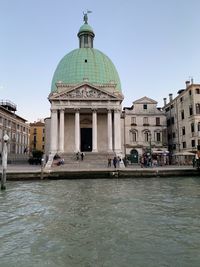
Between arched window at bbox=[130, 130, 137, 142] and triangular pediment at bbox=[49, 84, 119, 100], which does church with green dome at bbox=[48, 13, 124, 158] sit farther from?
arched window at bbox=[130, 130, 137, 142]

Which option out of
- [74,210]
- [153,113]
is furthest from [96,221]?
[153,113]

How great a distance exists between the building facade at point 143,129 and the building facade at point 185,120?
1512mm

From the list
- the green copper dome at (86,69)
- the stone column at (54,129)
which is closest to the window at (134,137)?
the green copper dome at (86,69)

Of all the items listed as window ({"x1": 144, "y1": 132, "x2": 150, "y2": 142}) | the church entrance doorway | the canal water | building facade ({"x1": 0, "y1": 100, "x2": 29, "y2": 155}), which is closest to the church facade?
the church entrance doorway

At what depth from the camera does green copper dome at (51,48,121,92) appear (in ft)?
136

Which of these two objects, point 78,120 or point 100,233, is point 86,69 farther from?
point 100,233

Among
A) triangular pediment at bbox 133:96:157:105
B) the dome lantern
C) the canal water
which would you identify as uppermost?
the dome lantern

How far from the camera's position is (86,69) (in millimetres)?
41719

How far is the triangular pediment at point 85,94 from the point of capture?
36.0m

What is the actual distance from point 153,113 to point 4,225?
3971cm

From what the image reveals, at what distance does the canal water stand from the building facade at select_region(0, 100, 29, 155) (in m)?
41.6

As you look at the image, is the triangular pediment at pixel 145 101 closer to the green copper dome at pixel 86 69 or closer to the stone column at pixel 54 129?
the green copper dome at pixel 86 69

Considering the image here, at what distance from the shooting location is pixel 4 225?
23.6ft

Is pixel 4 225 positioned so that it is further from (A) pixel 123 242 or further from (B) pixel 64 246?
(A) pixel 123 242
